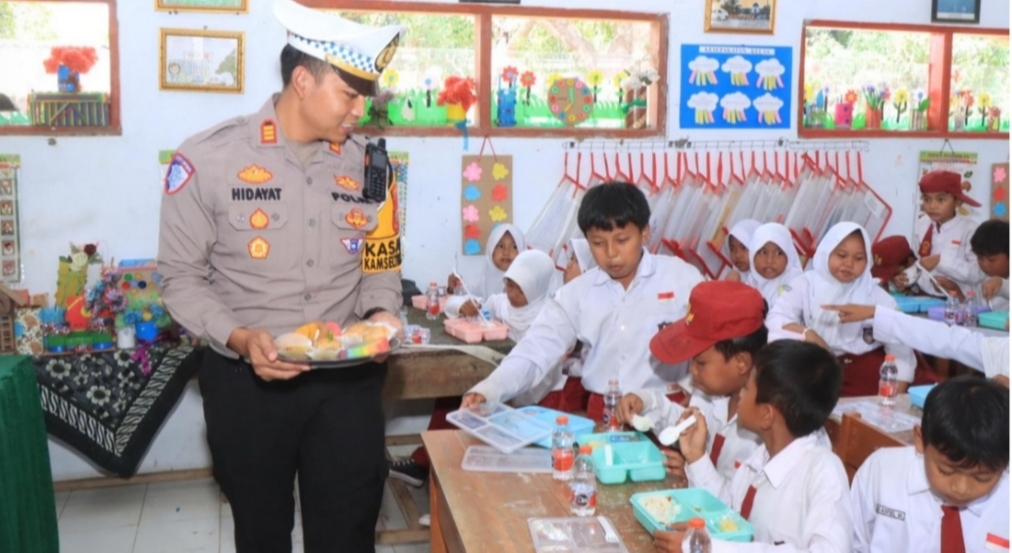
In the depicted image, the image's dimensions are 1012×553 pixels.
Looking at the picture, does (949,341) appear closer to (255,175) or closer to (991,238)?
(991,238)

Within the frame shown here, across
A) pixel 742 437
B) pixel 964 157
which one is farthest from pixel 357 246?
pixel 964 157

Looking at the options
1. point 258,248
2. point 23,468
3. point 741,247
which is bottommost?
point 23,468

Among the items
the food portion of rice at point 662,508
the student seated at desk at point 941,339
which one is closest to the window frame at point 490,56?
the student seated at desk at point 941,339

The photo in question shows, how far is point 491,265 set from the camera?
4719 millimetres

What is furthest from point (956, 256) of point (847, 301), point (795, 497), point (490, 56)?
point (795, 497)

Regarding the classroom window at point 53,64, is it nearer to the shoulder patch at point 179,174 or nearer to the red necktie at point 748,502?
the shoulder patch at point 179,174

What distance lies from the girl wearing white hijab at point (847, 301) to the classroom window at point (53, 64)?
3.40 meters

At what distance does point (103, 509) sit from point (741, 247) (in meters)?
3.57

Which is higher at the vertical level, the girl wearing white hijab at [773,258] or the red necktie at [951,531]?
the girl wearing white hijab at [773,258]

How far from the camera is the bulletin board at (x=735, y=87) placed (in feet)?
16.5

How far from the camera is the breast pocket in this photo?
2.09 metres

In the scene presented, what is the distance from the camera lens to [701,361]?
2.34 meters

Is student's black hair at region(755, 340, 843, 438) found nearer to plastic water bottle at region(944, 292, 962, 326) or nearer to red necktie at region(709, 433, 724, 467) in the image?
red necktie at region(709, 433, 724, 467)

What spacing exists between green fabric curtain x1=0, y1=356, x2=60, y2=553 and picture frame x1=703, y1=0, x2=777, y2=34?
12.8ft
